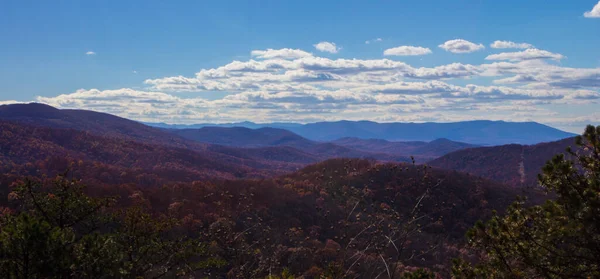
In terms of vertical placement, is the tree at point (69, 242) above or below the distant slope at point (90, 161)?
above

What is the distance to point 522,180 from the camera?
177625 mm

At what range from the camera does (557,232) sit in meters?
9.91

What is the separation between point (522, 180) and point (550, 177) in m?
192

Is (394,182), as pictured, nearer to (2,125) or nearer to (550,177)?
(550,177)

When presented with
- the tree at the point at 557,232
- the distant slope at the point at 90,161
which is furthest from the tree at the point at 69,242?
the distant slope at the point at 90,161

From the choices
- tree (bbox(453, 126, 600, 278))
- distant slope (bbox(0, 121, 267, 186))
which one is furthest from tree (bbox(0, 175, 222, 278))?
distant slope (bbox(0, 121, 267, 186))

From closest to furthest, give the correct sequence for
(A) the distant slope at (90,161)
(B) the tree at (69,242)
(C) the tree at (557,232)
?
(B) the tree at (69,242) < (C) the tree at (557,232) < (A) the distant slope at (90,161)

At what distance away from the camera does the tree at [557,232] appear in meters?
9.48

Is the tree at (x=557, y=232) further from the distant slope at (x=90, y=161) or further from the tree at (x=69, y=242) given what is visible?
the distant slope at (x=90, y=161)

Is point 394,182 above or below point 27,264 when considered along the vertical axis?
below

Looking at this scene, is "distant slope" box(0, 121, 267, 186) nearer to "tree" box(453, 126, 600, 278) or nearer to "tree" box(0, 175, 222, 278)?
"tree" box(0, 175, 222, 278)

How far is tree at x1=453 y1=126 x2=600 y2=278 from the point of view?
9484 millimetres

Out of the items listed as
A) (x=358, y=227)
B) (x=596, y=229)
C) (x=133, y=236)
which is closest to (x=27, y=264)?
(x=133, y=236)

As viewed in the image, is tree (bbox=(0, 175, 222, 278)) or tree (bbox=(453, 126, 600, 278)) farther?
tree (bbox=(453, 126, 600, 278))
